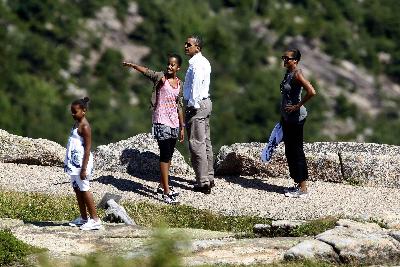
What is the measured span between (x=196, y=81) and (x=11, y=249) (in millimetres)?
5247

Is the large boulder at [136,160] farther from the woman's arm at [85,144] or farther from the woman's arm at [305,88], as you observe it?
the woman's arm at [85,144]

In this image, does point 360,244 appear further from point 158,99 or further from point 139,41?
point 139,41

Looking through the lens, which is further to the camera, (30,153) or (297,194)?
(30,153)

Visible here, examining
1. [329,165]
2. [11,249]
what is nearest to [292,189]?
[329,165]

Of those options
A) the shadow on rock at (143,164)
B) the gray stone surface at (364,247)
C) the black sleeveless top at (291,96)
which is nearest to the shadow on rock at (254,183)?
the shadow on rock at (143,164)

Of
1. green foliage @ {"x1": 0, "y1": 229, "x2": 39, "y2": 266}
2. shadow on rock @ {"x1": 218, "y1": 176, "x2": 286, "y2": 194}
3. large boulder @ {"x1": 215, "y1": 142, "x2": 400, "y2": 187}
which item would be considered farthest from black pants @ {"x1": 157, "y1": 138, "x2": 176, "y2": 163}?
green foliage @ {"x1": 0, "y1": 229, "x2": 39, "y2": 266}

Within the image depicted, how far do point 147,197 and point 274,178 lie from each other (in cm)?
273

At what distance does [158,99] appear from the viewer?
59.0 ft

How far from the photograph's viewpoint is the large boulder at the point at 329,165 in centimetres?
2009

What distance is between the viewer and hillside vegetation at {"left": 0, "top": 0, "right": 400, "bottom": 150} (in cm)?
7850

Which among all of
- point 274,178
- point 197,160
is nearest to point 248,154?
point 274,178

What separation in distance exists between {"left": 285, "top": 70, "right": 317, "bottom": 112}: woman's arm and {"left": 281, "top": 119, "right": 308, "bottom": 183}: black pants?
35 centimetres

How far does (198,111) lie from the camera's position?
18375mm

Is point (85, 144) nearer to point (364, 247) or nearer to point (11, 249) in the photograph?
point (11, 249)
